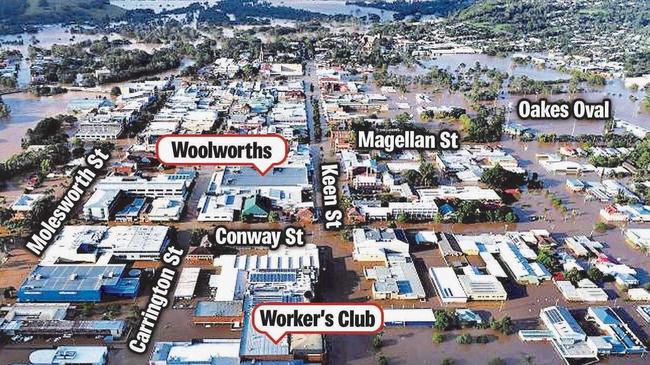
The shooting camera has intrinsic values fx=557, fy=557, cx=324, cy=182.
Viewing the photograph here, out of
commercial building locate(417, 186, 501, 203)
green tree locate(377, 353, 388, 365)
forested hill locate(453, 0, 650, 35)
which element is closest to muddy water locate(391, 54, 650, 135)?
commercial building locate(417, 186, 501, 203)

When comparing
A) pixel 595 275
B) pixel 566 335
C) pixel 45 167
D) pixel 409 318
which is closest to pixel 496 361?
pixel 566 335

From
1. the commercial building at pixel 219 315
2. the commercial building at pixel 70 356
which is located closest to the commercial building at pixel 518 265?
the commercial building at pixel 219 315

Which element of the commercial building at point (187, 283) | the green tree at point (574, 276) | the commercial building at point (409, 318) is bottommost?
the commercial building at point (409, 318)

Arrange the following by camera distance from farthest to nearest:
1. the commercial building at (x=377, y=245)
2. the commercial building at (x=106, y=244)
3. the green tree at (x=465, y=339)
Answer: the commercial building at (x=377, y=245)
the commercial building at (x=106, y=244)
the green tree at (x=465, y=339)

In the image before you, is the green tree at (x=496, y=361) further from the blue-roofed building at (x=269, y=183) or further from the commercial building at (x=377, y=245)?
→ the blue-roofed building at (x=269, y=183)

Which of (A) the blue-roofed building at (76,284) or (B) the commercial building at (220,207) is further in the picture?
(B) the commercial building at (220,207)

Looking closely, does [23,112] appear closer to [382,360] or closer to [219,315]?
[219,315]

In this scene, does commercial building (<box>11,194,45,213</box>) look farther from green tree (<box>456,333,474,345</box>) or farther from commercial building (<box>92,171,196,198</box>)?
green tree (<box>456,333,474,345</box>)
